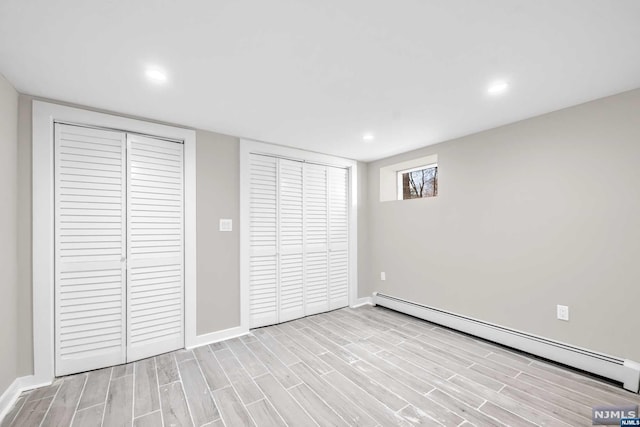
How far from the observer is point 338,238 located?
4082mm

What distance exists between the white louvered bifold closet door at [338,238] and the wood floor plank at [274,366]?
144 cm

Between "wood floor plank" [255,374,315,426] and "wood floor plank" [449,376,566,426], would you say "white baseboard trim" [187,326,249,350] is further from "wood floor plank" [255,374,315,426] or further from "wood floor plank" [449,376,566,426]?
"wood floor plank" [449,376,566,426]

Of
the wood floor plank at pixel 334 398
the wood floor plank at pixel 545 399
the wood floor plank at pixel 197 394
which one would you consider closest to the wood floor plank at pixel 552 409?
the wood floor plank at pixel 545 399

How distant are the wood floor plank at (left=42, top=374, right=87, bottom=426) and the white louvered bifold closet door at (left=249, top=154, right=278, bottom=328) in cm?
155

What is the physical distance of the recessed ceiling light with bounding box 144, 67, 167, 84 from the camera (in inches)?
69.9

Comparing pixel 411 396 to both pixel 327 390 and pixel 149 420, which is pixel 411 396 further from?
pixel 149 420

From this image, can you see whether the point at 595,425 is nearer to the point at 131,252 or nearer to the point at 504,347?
the point at 504,347

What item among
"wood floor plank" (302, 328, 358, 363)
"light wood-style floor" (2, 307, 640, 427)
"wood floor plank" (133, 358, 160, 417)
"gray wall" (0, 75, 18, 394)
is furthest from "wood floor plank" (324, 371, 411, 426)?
"gray wall" (0, 75, 18, 394)

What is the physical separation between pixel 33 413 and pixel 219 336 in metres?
1.40

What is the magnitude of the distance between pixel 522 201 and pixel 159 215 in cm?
364

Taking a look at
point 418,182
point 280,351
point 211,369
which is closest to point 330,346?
point 280,351

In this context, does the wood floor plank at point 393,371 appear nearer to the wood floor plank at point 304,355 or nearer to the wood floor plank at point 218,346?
the wood floor plank at point 304,355

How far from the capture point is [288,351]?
2.68 meters

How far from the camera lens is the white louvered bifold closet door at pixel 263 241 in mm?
3262
